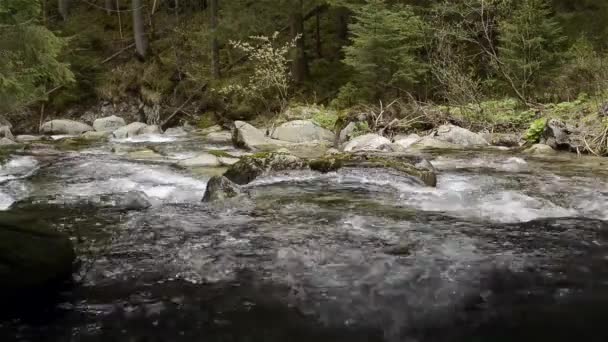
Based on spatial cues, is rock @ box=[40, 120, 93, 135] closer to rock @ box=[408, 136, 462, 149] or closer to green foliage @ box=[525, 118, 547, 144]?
rock @ box=[408, 136, 462, 149]

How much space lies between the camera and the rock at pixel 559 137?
10602 mm

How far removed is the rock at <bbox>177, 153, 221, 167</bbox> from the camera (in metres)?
10.3

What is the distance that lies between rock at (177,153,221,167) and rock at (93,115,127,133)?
10.2 metres

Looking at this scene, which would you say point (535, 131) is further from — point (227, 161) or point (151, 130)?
point (151, 130)

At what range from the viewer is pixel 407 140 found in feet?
40.5

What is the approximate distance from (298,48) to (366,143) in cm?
735

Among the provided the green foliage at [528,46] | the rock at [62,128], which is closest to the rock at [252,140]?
the green foliage at [528,46]

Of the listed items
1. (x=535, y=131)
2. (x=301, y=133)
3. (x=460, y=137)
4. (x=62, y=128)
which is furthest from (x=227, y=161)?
(x=62, y=128)

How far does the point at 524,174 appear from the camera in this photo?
336 inches

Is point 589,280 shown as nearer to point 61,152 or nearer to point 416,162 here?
point 416,162

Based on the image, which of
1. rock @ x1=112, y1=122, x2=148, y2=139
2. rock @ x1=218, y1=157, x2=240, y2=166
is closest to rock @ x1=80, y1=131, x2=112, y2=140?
rock @ x1=112, y1=122, x2=148, y2=139

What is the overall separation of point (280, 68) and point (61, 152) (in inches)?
279

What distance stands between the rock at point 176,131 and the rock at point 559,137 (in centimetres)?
1101

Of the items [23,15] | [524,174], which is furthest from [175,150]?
[524,174]
